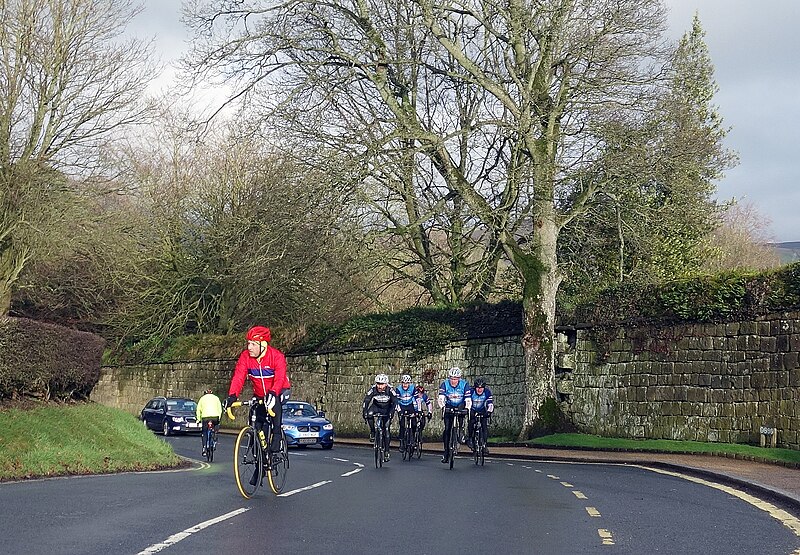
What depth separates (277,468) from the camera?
45.5 ft

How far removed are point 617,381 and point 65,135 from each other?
1923 cm

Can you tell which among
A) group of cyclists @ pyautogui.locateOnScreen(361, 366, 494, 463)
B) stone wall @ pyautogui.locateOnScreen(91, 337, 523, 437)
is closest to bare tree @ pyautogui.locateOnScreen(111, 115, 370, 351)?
stone wall @ pyautogui.locateOnScreen(91, 337, 523, 437)

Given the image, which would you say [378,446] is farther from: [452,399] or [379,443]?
[452,399]

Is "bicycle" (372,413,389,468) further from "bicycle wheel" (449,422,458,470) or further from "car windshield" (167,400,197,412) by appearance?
"car windshield" (167,400,197,412)

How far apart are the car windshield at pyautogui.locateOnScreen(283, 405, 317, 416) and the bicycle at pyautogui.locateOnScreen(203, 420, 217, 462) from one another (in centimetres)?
916

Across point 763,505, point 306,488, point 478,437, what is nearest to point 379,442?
point 478,437

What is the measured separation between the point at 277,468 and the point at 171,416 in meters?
28.9

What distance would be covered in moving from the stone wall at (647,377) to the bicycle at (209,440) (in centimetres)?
1148

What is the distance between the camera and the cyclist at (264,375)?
13570mm

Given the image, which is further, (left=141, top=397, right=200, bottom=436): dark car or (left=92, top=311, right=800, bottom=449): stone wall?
(left=141, top=397, right=200, bottom=436): dark car

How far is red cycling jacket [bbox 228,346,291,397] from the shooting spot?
13.7 meters

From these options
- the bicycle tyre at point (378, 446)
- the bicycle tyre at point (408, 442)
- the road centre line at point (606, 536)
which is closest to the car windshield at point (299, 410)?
the bicycle tyre at point (408, 442)

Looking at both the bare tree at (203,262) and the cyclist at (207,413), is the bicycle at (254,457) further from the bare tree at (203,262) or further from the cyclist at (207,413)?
the bare tree at (203,262)

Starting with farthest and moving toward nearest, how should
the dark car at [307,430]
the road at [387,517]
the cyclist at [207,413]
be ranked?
the dark car at [307,430], the cyclist at [207,413], the road at [387,517]
